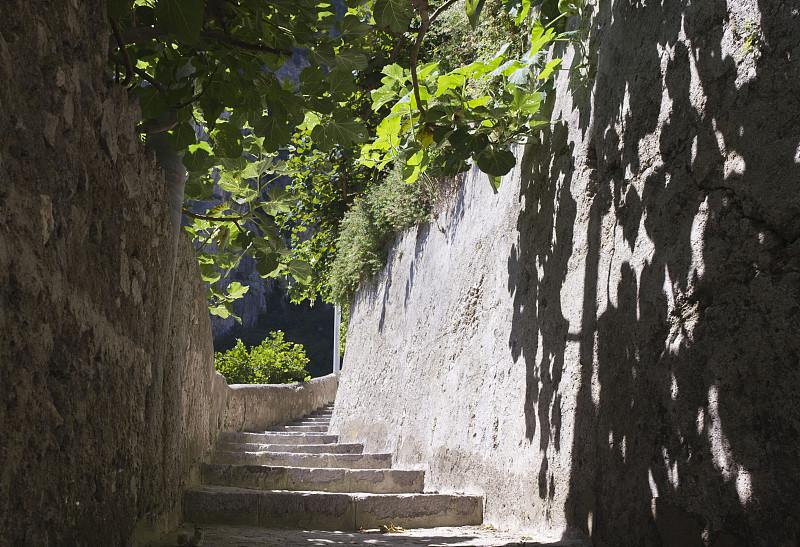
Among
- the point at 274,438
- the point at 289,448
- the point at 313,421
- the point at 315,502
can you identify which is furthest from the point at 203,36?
the point at 313,421

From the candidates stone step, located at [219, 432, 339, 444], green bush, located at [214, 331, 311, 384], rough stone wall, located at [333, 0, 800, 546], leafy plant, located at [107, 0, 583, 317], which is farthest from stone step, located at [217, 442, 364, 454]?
green bush, located at [214, 331, 311, 384]

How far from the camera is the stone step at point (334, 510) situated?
3.61 meters

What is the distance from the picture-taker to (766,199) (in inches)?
72.0

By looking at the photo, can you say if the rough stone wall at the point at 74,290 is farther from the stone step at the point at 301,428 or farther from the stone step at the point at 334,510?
the stone step at the point at 301,428

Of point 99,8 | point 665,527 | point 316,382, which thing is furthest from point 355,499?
point 316,382

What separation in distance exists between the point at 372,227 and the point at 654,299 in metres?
5.56

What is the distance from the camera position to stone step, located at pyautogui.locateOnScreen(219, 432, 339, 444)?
668 centimetres

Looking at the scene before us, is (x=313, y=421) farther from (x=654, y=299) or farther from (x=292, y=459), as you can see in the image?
(x=654, y=299)

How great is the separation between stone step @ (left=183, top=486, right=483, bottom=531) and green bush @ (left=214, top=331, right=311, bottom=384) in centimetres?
921

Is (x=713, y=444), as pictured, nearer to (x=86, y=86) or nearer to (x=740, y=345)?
(x=740, y=345)

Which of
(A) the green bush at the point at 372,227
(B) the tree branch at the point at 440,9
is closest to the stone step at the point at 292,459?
(A) the green bush at the point at 372,227

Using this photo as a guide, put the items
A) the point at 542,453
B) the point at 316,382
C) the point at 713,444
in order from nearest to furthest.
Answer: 1. the point at 713,444
2. the point at 542,453
3. the point at 316,382

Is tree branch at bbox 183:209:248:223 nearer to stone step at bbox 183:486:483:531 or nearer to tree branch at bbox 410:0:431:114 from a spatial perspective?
tree branch at bbox 410:0:431:114

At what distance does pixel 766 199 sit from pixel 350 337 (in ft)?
25.4
